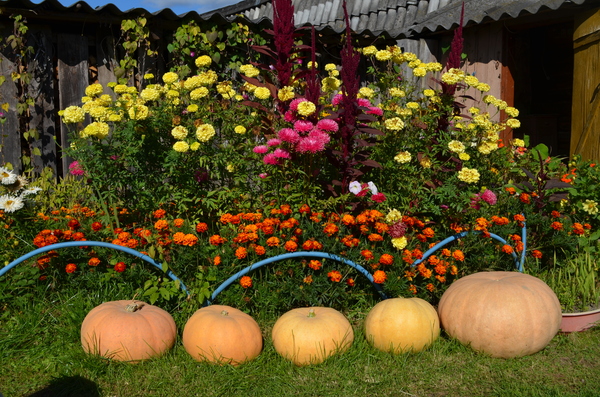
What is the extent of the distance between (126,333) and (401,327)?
1509mm

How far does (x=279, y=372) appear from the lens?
Answer: 288cm

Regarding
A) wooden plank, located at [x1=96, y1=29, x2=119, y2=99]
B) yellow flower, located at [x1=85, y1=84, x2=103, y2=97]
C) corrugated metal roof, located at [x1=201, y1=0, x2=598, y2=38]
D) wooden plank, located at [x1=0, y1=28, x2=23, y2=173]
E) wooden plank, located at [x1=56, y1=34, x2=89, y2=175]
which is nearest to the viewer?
yellow flower, located at [x1=85, y1=84, x2=103, y2=97]

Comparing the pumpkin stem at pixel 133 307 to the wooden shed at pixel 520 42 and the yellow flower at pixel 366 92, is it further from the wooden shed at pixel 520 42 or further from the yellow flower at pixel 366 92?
the wooden shed at pixel 520 42

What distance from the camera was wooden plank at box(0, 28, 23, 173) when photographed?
5.05m

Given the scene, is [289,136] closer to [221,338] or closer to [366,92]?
[366,92]

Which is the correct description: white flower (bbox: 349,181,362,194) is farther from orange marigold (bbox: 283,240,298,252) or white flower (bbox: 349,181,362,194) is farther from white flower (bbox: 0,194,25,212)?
white flower (bbox: 0,194,25,212)

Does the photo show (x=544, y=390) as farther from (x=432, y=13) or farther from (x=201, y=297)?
(x=432, y=13)

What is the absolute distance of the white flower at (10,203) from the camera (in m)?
3.47

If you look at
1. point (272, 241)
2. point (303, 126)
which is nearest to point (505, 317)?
point (272, 241)

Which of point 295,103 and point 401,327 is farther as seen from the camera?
point 295,103

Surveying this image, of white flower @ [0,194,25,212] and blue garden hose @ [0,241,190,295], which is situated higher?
white flower @ [0,194,25,212]

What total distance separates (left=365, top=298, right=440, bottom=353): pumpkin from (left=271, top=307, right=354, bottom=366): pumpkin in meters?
0.16

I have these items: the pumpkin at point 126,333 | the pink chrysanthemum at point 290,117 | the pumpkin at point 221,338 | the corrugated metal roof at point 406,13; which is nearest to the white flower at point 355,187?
the pink chrysanthemum at point 290,117

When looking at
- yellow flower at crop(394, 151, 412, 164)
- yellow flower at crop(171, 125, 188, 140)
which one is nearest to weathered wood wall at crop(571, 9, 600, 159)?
yellow flower at crop(394, 151, 412, 164)
